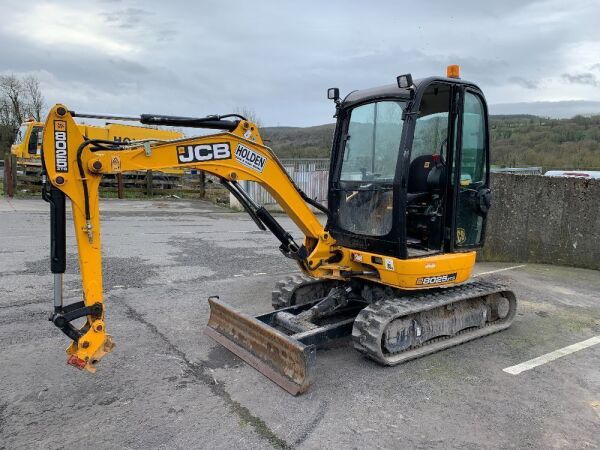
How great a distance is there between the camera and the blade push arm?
12.9ft

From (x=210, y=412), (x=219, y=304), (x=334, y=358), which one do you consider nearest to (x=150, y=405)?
(x=210, y=412)

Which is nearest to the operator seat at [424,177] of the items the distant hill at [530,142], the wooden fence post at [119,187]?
the distant hill at [530,142]

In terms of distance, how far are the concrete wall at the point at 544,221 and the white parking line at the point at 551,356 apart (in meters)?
4.52

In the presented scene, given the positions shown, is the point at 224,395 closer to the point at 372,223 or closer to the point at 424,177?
the point at 372,223

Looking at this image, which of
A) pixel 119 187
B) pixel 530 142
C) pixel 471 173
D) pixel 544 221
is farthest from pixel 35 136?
pixel 530 142

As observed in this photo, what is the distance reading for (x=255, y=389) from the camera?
4.39 meters

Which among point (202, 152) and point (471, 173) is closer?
point (202, 152)

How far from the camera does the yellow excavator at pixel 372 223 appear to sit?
14.7 ft

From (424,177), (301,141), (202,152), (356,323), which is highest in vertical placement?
(301,141)

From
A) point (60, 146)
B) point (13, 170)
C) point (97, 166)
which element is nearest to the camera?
point (60, 146)

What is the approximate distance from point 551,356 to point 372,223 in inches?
95.5

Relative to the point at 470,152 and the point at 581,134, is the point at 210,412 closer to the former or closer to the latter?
the point at 470,152

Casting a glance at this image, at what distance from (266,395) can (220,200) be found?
802 inches

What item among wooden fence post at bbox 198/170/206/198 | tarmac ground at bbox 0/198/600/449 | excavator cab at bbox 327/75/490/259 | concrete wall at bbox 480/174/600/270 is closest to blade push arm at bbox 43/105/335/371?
tarmac ground at bbox 0/198/600/449
